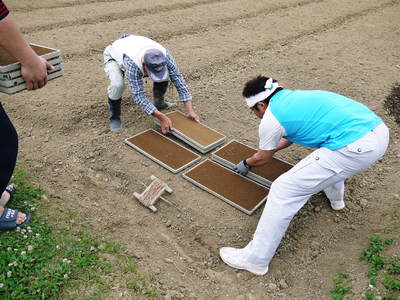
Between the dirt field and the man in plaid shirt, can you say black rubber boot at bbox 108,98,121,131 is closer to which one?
the man in plaid shirt

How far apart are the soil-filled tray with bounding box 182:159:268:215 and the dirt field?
0.10 m

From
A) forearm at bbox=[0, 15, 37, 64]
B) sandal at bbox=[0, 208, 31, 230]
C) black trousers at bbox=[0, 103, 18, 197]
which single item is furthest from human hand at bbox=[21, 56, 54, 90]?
sandal at bbox=[0, 208, 31, 230]

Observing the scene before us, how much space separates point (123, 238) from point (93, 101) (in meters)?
2.64


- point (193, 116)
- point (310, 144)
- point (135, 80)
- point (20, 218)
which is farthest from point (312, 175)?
point (20, 218)

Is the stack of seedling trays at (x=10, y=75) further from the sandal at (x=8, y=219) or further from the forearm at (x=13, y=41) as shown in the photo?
the sandal at (x=8, y=219)

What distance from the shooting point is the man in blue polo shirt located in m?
2.67

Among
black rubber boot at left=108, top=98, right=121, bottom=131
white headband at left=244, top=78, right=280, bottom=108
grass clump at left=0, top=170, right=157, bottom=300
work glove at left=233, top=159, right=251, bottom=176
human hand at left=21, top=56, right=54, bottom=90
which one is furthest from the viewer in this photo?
black rubber boot at left=108, top=98, right=121, bottom=131

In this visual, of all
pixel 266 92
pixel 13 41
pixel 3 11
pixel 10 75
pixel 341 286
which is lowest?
pixel 341 286

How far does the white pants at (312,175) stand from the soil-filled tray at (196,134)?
5.26 ft

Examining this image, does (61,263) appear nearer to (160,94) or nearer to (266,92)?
(266,92)

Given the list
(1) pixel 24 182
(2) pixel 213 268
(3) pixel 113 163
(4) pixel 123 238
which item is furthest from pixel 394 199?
(1) pixel 24 182

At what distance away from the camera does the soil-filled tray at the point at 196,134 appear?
423 centimetres

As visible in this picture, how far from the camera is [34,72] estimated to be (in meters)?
2.31

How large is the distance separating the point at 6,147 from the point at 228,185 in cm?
215
